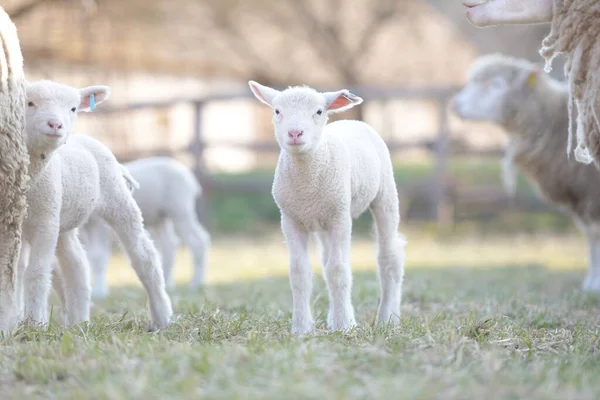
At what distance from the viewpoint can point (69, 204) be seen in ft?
15.0

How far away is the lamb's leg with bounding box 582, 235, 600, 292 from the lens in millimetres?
7257

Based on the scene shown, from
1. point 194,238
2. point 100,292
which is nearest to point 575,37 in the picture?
point 194,238

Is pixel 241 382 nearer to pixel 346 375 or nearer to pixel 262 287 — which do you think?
pixel 346 375

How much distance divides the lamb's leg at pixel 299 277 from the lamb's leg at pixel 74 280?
4.34 feet

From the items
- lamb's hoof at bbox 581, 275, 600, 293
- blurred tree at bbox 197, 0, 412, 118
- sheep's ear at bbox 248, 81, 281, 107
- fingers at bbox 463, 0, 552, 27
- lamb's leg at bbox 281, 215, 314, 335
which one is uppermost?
blurred tree at bbox 197, 0, 412, 118

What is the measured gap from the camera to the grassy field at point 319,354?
9.39ft

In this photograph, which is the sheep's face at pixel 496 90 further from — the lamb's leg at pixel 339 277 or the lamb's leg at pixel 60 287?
the lamb's leg at pixel 60 287

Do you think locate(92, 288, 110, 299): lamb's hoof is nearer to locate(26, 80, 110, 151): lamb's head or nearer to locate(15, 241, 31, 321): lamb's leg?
locate(15, 241, 31, 321): lamb's leg

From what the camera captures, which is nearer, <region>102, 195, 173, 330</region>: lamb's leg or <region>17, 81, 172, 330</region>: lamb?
<region>17, 81, 172, 330</region>: lamb

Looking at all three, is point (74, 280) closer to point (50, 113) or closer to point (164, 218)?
point (50, 113)

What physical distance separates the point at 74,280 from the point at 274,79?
49.0 feet

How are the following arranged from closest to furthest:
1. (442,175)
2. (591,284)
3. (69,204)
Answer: (69,204) → (591,284) → (442,175)

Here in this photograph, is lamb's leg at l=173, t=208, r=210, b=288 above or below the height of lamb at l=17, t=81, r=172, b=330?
below

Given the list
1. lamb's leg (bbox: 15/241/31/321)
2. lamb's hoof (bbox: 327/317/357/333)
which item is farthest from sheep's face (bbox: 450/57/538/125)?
lamb's leg (bbox: 15/241/31/321)
